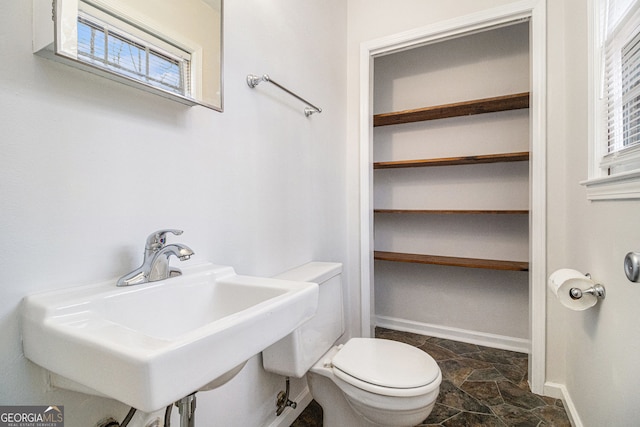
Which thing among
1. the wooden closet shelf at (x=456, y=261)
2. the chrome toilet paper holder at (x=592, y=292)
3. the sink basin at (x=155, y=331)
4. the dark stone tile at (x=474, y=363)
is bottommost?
the dark stone tile at (x=474, y=363)

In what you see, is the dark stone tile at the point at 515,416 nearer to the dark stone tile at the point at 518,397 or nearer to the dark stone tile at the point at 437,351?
the dark stone tile at the point at 518,397

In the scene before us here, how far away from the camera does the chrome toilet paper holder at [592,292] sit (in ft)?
3.51

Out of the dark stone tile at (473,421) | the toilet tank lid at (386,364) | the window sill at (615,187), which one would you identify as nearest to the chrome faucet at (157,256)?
the toilet tank lid at (386,364)

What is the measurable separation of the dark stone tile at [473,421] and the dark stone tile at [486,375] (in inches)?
13.1

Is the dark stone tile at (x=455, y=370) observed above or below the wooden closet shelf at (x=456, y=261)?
below

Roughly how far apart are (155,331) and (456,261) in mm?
1989

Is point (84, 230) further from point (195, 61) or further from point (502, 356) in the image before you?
point (502, 356)

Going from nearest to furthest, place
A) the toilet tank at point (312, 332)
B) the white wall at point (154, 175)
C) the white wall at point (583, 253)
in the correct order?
the white wall at point (154, 175), the white wall at point (583, 253), the toilet tank at point (312, 332)

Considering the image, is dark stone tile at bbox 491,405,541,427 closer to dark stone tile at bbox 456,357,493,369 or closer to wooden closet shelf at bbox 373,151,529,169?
dark stone tile at bbox 456,357,493,369

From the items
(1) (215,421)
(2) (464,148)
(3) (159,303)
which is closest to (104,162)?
(3) (159,303)

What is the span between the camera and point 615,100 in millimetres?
1065

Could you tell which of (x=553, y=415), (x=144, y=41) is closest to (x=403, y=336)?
(x=553, y=415)

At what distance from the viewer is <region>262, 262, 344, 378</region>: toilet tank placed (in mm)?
1180

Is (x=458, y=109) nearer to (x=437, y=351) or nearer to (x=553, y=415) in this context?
(x=437, y=351)
